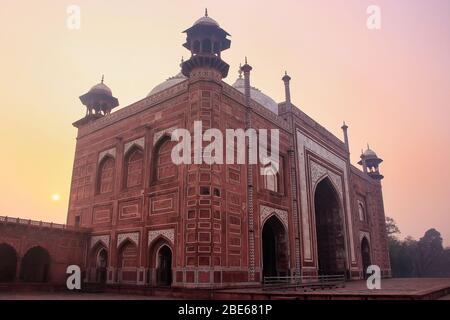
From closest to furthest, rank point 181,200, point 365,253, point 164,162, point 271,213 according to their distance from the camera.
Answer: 1. point 181,200
2. point 164,162
3. point 271,213
4. point 365,253

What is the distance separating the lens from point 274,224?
17703 mm

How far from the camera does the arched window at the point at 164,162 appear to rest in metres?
15.3

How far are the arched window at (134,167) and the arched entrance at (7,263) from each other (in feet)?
19.3

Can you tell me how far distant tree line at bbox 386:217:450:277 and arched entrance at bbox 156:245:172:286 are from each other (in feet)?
140

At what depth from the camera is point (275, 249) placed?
17.7m

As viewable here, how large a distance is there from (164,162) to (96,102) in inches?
338

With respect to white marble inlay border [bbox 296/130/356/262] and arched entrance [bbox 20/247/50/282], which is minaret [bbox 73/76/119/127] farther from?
white marble inlay border [bbox 296/130/356/262]

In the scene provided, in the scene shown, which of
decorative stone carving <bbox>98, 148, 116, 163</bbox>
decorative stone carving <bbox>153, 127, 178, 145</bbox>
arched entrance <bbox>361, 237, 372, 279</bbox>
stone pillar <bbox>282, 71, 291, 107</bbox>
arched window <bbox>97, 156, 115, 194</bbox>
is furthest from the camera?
arched entrance <bbox>361, 237, 372, 279</bbox>

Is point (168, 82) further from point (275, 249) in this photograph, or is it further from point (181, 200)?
point (275, 249)

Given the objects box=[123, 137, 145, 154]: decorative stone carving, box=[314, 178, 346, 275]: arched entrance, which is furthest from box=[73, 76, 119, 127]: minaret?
box=[314, 178, 346, 275]: arched entrance

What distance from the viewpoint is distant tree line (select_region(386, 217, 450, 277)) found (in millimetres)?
51406

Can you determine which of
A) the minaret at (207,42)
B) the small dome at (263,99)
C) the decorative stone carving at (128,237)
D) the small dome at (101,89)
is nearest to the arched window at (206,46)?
the minaret at (207,42)

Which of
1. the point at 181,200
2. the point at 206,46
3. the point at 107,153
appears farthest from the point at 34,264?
the point at 206,46

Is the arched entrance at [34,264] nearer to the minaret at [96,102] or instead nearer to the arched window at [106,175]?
the arched window at [106,175]
